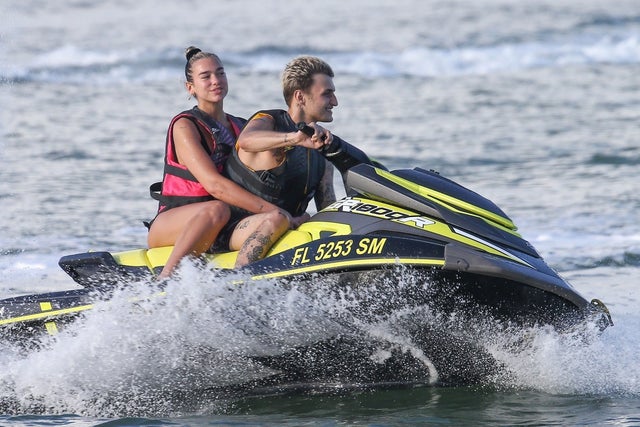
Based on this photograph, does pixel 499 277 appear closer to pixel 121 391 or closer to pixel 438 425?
pixel 438 425

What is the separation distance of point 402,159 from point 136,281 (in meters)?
7.54

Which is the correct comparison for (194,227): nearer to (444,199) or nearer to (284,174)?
(284,174)

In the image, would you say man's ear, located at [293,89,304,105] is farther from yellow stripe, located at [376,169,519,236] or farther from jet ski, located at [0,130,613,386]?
yellow stripe, located at [376,169,519,236]

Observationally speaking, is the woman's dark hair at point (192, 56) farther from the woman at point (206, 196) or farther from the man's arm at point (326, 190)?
the man's arm at point (326, 190)

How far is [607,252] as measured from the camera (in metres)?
8.52

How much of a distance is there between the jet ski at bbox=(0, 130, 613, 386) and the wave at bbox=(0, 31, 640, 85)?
50.4 feet

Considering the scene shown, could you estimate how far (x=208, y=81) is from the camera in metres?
5.59

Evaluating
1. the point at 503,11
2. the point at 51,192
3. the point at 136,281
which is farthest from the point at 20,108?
A: the point at 503,11

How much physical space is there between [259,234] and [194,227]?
0.31 metres

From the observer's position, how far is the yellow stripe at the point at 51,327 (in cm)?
538

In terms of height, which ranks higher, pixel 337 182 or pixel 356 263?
pixel 337 182

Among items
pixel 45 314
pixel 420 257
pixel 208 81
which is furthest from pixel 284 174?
pixel 45 314

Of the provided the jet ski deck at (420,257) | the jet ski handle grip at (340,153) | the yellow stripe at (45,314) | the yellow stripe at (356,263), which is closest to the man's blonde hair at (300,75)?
the jet ski handle grip at (340,153)

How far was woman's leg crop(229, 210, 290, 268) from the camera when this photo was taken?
5.15 meters
